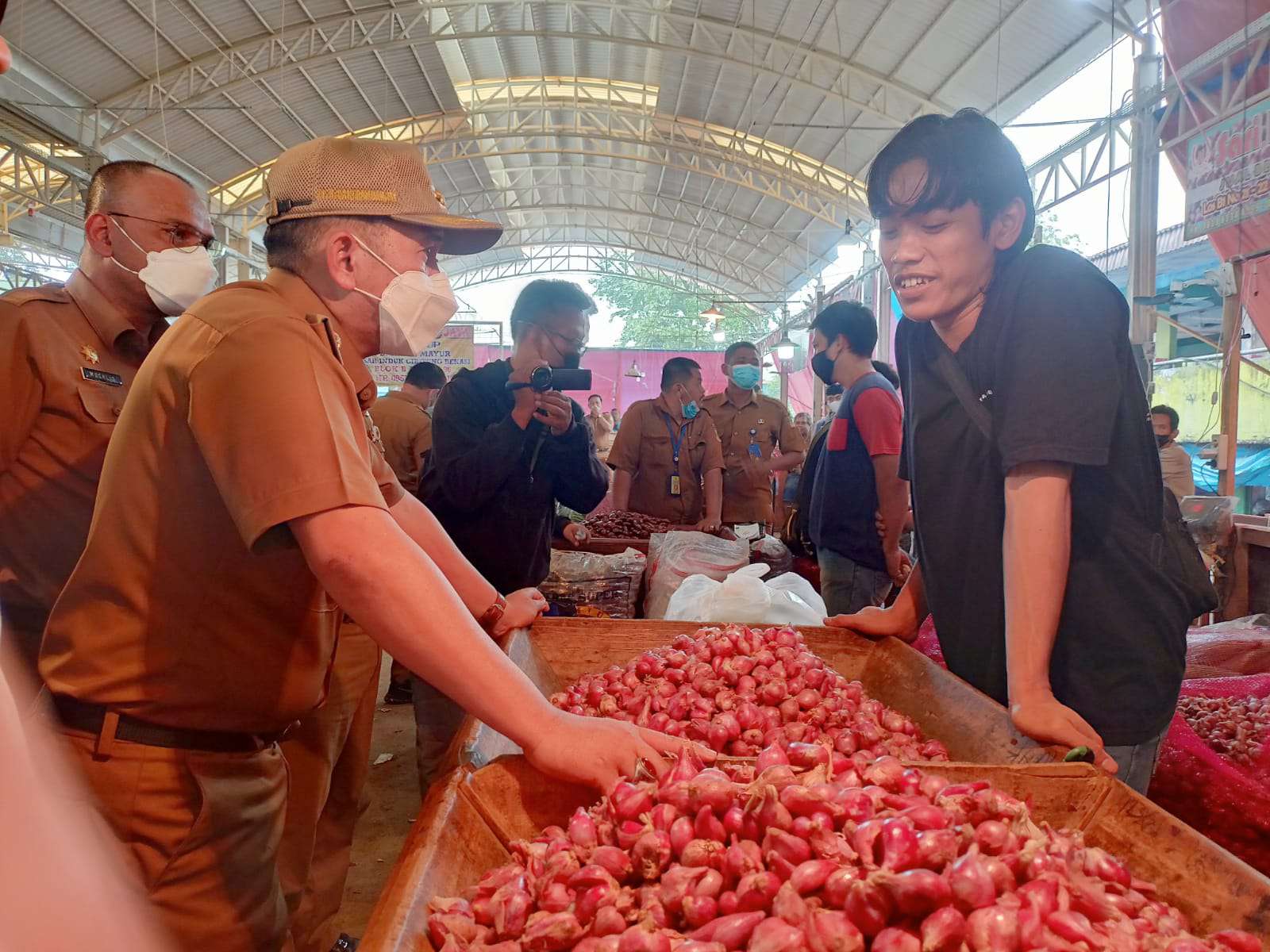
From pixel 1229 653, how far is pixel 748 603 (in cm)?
176

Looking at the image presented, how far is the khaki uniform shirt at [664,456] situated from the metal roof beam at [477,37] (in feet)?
31.2

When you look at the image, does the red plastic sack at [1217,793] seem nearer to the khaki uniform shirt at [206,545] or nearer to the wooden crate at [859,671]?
the wooden crate at [859,671]

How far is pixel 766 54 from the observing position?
45.5ft

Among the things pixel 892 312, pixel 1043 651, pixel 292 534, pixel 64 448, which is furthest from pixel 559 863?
pixel 892 312

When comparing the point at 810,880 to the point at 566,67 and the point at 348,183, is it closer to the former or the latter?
the point at 348,183

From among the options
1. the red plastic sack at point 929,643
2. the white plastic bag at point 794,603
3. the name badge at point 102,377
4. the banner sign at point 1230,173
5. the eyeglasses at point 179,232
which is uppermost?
the banner sign at point 1230,173

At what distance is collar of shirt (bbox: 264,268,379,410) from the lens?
1413 millimetres

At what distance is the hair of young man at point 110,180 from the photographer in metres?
2.43

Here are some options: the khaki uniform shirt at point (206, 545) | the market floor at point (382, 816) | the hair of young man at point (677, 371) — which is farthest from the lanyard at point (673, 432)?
the khaki uniform shirt at point (206, 545)

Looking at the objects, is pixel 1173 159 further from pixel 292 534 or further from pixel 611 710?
pixel 292 534

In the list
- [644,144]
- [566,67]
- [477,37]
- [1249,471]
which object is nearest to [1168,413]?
[1249,471]

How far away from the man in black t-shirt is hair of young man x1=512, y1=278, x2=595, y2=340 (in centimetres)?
158

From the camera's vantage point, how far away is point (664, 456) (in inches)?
214

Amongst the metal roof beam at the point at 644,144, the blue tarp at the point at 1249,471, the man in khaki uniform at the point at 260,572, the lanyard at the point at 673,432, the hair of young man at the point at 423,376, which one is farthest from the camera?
the metal roof beam at the point at 644,144
